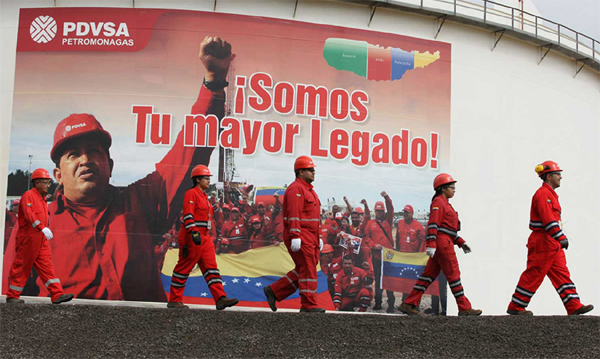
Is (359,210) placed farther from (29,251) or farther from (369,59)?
(29,251)

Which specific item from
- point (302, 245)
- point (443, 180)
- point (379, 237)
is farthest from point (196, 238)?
point (379, 237)

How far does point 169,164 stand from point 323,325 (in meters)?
7.81

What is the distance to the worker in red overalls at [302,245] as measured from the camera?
9.82m

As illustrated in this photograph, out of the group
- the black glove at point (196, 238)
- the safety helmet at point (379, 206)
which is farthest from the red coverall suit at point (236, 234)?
the black glove at point (196, 238)

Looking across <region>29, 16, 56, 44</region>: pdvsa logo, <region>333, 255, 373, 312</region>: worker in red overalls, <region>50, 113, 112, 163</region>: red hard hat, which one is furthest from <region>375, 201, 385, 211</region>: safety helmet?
<region>29, 16, 56, 44</region>: pdvsa logo

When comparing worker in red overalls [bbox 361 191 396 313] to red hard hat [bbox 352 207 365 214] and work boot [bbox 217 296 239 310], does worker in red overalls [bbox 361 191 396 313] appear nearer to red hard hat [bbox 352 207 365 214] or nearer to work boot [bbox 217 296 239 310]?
red hard hat [bbox 352 207 365 214]

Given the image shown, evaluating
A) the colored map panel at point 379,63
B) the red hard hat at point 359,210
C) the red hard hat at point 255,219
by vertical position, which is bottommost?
the red hard hat at point 255,219

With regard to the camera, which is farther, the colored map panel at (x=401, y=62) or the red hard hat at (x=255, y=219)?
the colored map panel at (x=401, y=62)

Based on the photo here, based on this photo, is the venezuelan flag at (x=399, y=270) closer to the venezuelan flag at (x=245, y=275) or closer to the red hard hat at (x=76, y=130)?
the venezuelan flag at (x=245, y=275)

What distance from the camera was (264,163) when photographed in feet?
50.3

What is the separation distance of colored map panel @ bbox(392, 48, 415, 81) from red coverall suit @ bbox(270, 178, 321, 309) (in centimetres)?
710

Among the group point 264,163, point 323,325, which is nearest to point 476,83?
point 264,163

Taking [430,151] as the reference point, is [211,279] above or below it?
below

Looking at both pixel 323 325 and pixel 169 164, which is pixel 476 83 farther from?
pixel 323 325
